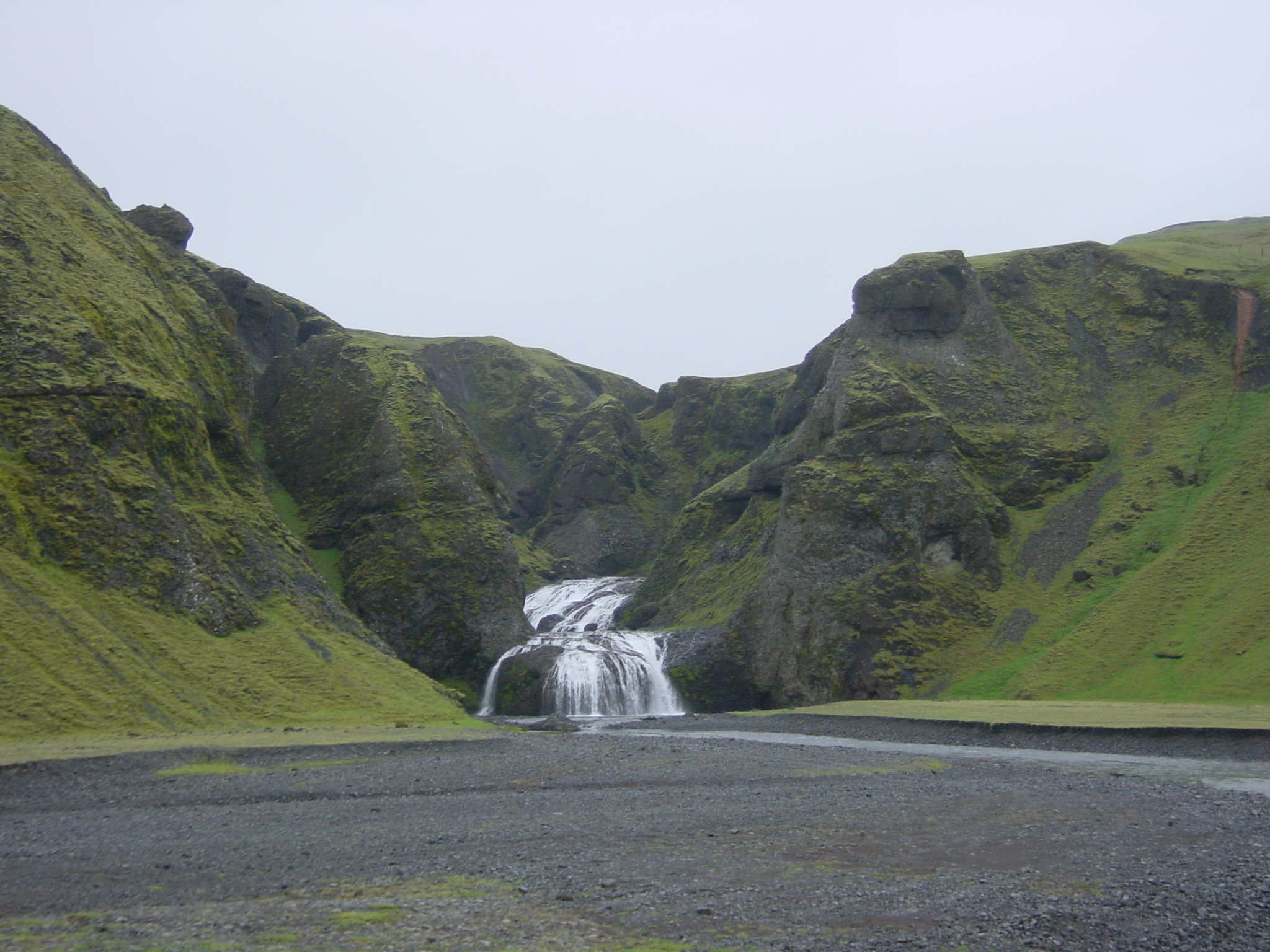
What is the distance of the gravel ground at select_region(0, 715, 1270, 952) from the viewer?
11695 millimetres

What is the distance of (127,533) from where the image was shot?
143 feet

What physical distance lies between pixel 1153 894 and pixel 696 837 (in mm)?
7543

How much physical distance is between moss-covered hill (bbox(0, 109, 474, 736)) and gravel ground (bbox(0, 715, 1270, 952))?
30.9 ft

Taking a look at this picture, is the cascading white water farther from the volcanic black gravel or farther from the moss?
the moss

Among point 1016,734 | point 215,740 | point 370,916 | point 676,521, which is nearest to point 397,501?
point 676,521

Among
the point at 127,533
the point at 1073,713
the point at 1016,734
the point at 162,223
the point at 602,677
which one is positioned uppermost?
the point at 162,223

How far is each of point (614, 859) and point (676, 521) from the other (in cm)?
8837

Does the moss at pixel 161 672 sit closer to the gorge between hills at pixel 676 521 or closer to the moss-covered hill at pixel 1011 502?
the gorge between hills at pixel 676 521

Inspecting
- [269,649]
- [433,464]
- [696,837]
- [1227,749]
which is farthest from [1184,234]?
[696,837]

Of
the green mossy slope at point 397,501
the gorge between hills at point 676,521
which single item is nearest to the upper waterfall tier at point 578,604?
the gorge between hills at point 676,521

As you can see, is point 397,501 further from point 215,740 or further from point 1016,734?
point 1016,734

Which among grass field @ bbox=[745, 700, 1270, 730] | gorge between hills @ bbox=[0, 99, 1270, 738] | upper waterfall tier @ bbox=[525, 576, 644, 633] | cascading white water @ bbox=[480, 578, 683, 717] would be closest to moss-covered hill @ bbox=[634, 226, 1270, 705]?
gorge between hills @ bbox=[0, 99, 1270, 738]

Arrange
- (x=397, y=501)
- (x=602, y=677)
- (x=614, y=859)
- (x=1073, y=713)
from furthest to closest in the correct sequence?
(x=397, y=501)
(x=602, y=677)
(x=1073, y=713)
(x=614, y=859)

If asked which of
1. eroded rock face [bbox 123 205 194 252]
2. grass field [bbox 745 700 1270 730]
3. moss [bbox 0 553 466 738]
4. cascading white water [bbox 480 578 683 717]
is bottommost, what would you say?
cascading white water [bbox 480 578 683 717]
